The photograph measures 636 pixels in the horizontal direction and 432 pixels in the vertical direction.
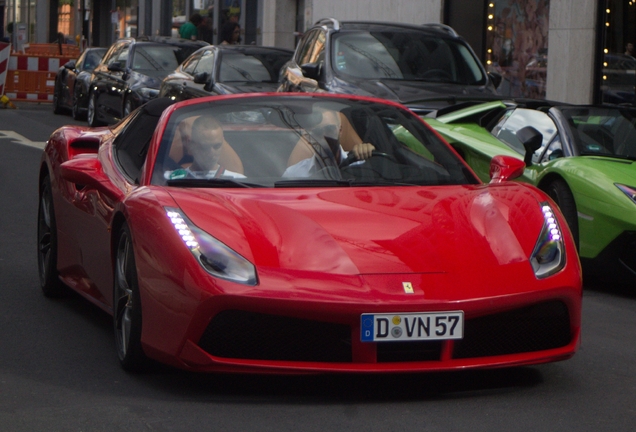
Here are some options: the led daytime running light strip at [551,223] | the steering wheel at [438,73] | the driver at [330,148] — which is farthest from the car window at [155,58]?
the led daytime running light strip at [551,223]

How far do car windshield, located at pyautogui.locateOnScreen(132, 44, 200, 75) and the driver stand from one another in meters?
14.3

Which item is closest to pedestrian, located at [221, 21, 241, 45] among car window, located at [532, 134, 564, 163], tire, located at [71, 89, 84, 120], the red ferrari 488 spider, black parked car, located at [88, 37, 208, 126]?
black parked car, located at [88, 37, 208, 126]

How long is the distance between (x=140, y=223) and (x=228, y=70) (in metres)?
11.2

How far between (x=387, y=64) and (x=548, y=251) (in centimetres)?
861

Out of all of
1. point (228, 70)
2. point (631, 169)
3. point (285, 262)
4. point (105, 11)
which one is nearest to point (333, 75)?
point (228, 70)

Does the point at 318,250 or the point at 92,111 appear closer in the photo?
the point at 318,250

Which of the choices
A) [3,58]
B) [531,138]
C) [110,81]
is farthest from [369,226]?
[3,58]

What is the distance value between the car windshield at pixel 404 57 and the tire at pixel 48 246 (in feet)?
21.1

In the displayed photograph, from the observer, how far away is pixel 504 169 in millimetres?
5777

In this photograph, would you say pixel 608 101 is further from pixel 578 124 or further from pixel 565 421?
pixel 565 421

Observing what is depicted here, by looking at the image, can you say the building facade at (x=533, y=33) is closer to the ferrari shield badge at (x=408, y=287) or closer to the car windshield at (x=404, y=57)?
the car windshield at (x=404, y=57)

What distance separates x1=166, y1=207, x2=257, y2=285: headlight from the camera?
4.54 m

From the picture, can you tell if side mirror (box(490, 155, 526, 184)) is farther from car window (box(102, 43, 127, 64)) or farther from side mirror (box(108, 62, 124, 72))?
car window (box(102, 43, 127, 64))

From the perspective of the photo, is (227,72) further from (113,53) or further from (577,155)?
(577,155)
